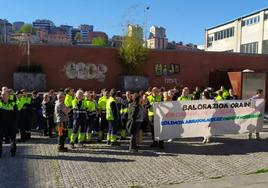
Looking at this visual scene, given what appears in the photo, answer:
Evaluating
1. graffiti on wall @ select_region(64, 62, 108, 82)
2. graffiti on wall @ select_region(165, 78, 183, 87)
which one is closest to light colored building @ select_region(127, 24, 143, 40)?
graffiti on wall @ select_region(64, 62, 108, 82)

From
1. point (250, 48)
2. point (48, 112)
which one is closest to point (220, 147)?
point (48, 112)

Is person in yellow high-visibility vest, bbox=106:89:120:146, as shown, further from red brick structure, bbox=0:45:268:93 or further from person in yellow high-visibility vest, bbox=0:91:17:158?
red brick structure, bbox=0:45:268:93

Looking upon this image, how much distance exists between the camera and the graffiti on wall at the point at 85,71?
81.0 feet

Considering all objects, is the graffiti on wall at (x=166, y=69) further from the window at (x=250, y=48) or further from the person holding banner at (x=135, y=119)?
the window at (x=250, y=48)

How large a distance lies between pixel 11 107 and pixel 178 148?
17.0ft

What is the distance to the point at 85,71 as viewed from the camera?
81.9 feet

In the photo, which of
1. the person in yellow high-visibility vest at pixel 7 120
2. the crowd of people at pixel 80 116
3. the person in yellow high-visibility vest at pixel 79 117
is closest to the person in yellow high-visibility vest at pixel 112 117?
the crowd of people at pixel 80 116

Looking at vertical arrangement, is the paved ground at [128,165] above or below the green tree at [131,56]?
below

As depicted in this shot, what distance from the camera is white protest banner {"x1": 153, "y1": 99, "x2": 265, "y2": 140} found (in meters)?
12.0

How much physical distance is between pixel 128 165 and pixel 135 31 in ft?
60.9

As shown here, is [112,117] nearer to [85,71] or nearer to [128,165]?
[128,165]

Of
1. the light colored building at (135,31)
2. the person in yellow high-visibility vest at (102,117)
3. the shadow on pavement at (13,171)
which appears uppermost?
the light colored building at (135,31)

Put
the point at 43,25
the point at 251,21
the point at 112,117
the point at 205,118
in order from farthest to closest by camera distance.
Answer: the point at 43,25
the point at 251,21
the point at 205,118
the point at 112,117

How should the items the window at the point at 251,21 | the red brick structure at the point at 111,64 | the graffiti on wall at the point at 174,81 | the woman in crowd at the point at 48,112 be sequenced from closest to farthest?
the woman in crowd at the point at 48,112 → the red brick structure at the point at 111,64 → the graffiti on wall at the point at 174,81 → the window at the point at 251,21
